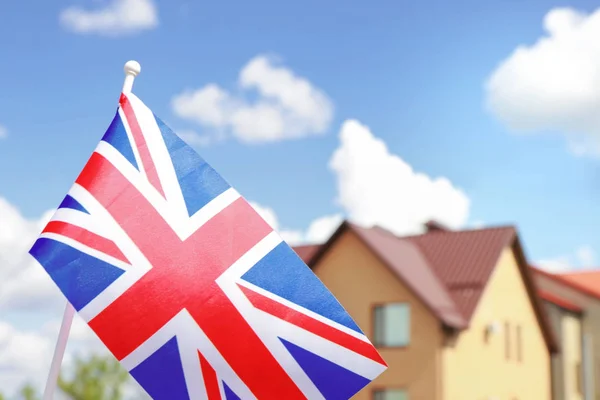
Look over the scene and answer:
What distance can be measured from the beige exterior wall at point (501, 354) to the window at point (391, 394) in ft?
4.32

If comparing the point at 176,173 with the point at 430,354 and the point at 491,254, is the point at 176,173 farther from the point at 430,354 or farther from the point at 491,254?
the point at 491,254

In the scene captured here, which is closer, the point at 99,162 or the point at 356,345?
the point at 356,345

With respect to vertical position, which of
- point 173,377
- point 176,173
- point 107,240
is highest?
point 176,173

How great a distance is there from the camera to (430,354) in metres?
30.3

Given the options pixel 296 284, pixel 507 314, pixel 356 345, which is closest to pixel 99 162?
pixel 296 284

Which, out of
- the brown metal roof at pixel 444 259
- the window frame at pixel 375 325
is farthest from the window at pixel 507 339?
the window frame at pixel 375 325

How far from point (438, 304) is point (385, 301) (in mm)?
1744

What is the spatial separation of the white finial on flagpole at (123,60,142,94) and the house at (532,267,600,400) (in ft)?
119

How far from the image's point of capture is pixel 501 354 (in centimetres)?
3428

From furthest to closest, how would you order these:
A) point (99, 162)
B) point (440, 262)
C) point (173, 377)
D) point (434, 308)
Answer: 1. point (440, 262)
2. point (434, 308)
3. point (99, 162)
4. point (173, 377)

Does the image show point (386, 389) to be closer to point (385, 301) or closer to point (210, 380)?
point (385, 301)

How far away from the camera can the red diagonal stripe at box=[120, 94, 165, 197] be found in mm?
6219

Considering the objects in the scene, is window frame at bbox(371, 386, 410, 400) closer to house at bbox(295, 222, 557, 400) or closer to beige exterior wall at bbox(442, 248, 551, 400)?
house at bbox(295, 222, 557, 400)

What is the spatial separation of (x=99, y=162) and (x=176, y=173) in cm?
57
